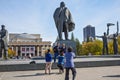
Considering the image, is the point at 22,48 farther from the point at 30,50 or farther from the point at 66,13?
the point at 66,13

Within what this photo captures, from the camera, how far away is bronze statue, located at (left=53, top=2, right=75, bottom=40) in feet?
81.8

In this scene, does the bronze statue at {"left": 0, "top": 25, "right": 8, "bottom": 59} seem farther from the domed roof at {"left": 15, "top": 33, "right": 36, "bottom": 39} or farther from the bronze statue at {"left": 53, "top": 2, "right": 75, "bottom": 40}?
the domed roof at {"left": 15, "top": 33, "right": 36, "bottom": 39}

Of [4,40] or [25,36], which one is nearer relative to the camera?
[4,40]

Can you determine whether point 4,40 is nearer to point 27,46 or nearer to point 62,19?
point 62,19

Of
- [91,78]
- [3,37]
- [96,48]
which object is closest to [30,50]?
[96,48]

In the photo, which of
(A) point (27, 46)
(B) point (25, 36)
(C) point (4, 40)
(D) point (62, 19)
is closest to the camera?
(D) point (62, 19)

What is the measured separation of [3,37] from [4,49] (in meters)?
1.06

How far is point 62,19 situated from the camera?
25.0 meters

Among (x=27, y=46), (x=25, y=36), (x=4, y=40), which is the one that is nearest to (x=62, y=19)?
(x=4, y=40)

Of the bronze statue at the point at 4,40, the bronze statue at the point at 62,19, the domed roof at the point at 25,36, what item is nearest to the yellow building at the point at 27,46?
the domed roof at the point at 25,36

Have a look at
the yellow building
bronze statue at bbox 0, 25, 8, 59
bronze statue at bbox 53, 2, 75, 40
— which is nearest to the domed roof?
the yellow building

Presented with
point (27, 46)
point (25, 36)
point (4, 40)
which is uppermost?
point (25, 36)

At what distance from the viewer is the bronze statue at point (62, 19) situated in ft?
81.8

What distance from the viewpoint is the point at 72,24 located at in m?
25.7
